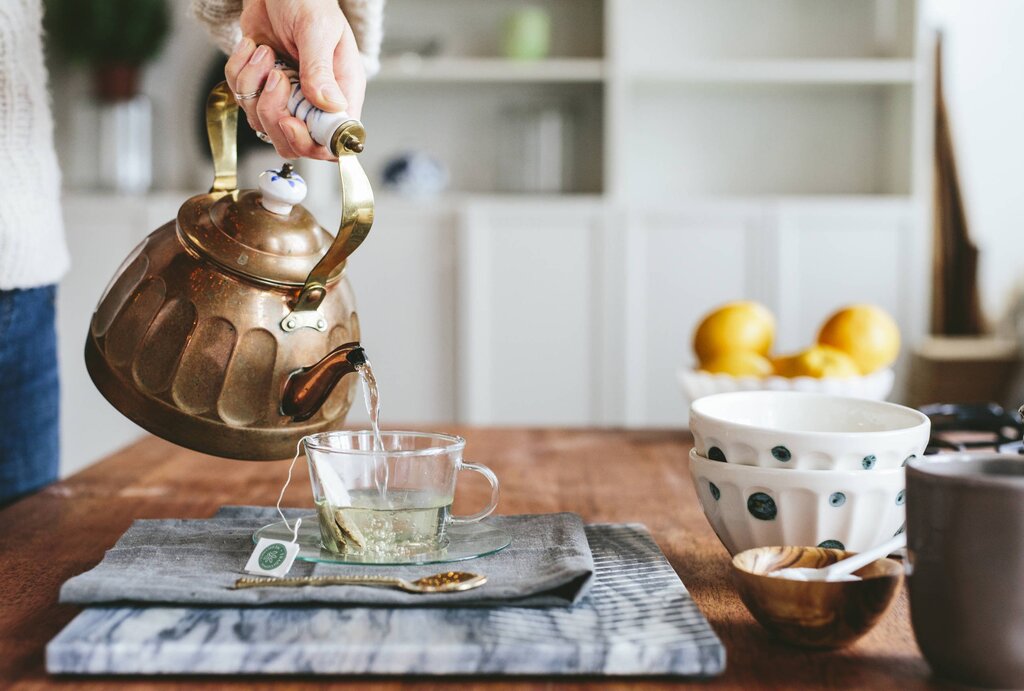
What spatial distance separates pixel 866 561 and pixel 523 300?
2267 mm

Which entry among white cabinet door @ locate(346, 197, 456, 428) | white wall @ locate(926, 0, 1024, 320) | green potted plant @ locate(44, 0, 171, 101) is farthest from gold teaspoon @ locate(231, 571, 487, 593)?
white wall @ locate(926, 0, 1024, 320)

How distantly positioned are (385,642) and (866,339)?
85 centimetres

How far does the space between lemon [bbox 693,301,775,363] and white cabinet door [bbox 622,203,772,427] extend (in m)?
1.56

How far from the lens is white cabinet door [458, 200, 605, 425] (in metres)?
2.74

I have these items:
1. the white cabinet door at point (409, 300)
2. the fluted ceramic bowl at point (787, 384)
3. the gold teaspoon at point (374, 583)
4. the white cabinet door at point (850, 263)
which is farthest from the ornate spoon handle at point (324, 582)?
the white cabinet door at point (850, 263)

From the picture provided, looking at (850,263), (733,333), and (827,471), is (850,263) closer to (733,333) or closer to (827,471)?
(733,333)

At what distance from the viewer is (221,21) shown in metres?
0.91

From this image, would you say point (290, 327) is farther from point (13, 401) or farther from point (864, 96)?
point (864, 96)

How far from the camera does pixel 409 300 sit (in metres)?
2.76

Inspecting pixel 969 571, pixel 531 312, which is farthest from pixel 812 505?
pixel 531 312

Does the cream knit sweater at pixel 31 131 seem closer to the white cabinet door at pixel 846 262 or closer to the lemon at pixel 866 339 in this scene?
the lemon at pixel 866 339

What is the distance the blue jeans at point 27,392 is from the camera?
0.90 meters

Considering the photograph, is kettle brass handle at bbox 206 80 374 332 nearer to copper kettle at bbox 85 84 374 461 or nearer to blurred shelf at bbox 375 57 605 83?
copper kettle at bbox 85 84 374 461

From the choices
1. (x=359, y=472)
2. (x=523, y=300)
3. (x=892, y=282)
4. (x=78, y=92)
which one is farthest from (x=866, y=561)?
(x=78, y=92)
